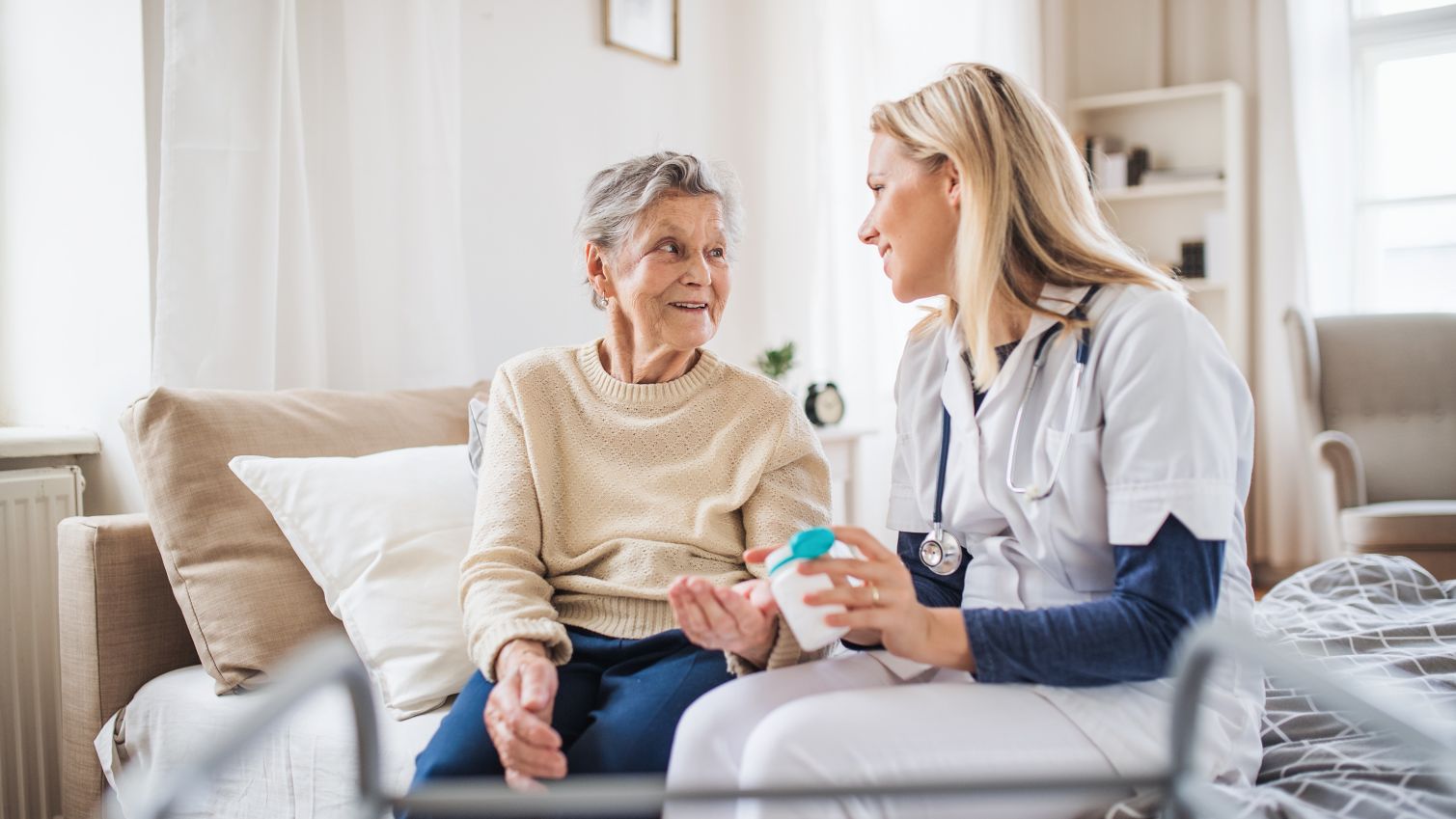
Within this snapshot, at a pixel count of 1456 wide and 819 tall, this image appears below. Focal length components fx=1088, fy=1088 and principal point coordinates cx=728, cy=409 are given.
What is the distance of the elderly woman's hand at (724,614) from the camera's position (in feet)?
3.52

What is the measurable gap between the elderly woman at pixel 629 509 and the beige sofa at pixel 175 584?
13.5 inches

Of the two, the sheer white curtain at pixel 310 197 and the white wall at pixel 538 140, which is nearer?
the sheer white curtain at pixel 310 197

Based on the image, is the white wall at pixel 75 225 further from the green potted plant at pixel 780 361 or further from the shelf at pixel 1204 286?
the shelf at pixel 1204 286

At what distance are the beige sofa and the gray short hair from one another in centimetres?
59

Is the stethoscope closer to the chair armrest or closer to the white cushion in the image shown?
the white cushion

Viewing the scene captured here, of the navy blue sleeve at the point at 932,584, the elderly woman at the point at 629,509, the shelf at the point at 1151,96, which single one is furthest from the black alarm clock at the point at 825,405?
the shelf at the point at 1151,96

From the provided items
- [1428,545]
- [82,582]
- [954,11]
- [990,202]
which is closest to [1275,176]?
[954,11]

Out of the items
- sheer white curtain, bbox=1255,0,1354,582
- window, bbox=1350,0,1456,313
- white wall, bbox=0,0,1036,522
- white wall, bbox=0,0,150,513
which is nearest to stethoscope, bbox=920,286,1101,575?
white wall, bbox=0,0,1036,522

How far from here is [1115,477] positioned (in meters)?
1.03

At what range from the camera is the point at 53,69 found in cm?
195

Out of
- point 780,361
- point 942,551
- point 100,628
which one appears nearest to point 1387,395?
point 780,361

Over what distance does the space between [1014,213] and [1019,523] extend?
333 millimetres

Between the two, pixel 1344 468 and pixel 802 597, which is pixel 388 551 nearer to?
pixel 802 597

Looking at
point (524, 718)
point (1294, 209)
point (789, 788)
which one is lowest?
point (524, 718)
